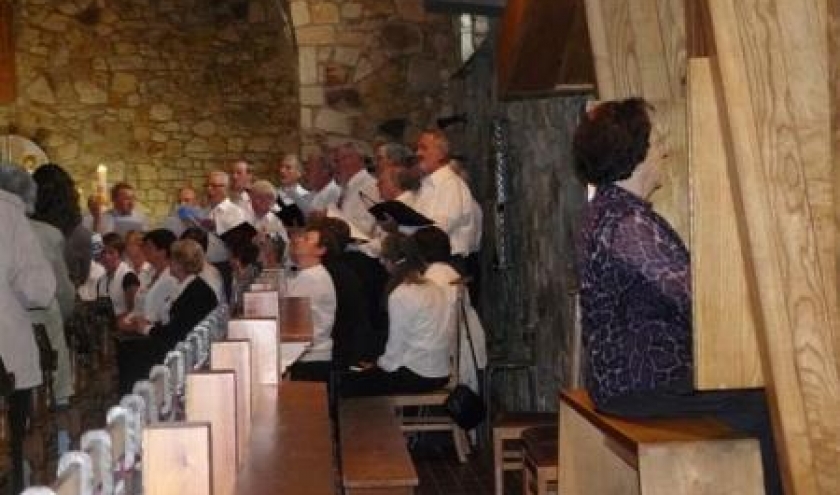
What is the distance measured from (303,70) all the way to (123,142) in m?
3.79

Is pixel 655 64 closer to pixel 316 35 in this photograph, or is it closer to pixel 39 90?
pixel 316 35

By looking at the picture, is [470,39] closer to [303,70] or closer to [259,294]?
[303,70]

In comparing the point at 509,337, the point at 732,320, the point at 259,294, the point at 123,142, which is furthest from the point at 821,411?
the point at 123,142

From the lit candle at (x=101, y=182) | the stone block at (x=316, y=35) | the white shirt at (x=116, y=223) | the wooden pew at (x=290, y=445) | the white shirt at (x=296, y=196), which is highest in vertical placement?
the stone block at (x=316, y=35)

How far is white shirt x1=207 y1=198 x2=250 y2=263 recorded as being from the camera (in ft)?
30.5

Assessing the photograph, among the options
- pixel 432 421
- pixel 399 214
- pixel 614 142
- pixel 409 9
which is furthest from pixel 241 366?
pixel 409 9

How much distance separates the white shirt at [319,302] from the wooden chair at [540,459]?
192 cm

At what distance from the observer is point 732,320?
315 centimetres

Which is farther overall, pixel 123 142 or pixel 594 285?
pixel 123 142

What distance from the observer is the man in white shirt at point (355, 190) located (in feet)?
29.7

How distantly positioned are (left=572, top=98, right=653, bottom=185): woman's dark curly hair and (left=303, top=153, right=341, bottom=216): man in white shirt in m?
5.99

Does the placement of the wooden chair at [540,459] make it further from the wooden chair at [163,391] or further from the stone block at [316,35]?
the stone block at [316,35]

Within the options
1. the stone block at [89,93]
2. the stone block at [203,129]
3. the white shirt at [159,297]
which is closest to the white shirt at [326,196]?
the white shirt at [159,297]

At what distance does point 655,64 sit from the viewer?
429 centimetres
